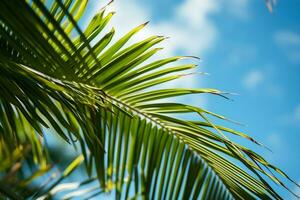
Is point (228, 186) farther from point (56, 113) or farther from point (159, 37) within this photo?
point (56, 113)

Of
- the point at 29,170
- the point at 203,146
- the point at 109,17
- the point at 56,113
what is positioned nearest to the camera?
the point at 29,170

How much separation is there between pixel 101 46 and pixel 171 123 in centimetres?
37

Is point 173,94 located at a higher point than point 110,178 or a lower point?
higher

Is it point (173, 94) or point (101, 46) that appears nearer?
point (101, 46)

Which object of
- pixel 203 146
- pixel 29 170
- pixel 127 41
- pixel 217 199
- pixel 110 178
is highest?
pixel 127 41

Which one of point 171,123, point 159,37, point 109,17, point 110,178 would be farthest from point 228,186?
point 109,17

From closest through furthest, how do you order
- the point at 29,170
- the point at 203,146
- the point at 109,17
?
the point at 29,170
the point at 109,17
the point at 203,146

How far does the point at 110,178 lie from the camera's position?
4.95 ft

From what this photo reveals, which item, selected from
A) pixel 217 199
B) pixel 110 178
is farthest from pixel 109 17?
pixel 217 199

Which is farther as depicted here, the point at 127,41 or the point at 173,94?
the point at 173,94

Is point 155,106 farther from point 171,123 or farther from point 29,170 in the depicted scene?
point 29,170

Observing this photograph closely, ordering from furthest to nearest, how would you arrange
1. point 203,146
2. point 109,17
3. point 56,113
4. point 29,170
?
point 203,146 < point 109,17 < point 56,113 < point 29,170

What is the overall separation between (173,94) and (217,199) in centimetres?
42

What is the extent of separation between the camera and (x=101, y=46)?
1.52m
